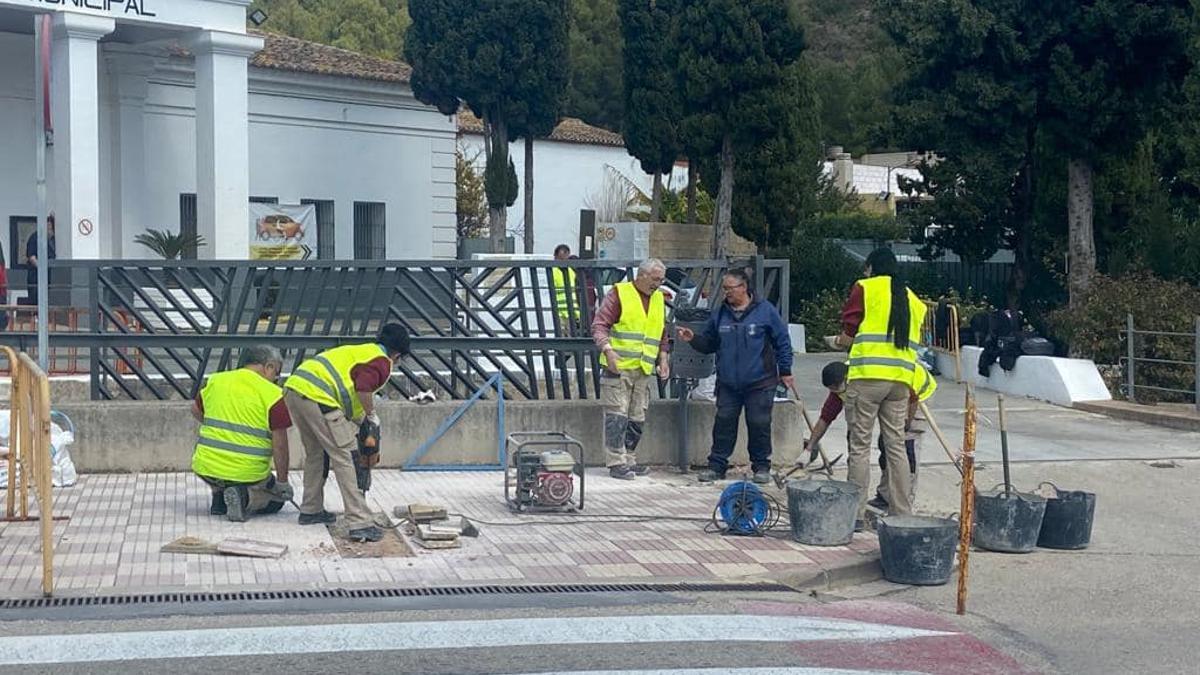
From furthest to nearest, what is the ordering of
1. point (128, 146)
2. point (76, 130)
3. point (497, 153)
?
point (497, 153) < point (128, 146) < point (76, 130)

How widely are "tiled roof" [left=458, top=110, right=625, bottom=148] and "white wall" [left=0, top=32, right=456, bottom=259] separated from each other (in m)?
8.30

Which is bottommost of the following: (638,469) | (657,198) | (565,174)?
(638,469)

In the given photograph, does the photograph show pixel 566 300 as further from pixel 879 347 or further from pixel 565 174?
pixel 565 174

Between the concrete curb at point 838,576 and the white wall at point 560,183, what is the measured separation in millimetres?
31658

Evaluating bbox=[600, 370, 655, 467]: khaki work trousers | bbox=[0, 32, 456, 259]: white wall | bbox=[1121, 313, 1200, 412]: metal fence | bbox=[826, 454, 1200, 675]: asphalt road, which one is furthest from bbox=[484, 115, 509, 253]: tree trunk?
bbox=[826, 454, 1200, 675]: asphalt road

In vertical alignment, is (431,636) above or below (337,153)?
below

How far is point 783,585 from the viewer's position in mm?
8898

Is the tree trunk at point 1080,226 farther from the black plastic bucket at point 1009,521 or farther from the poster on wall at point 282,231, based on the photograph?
the poster on wall at point 282,231

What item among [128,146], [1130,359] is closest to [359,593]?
[1130,359]

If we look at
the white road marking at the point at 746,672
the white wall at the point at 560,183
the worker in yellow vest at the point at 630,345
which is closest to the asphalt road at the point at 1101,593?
the white road marking at the point at 746,672

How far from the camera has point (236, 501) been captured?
33.2 feet

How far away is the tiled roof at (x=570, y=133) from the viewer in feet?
135

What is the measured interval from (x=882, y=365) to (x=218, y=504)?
188 inches

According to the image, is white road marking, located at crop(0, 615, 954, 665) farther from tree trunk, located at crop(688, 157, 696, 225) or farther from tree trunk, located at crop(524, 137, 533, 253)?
tree trunk, located at crop(688, 157, 696, 225)
